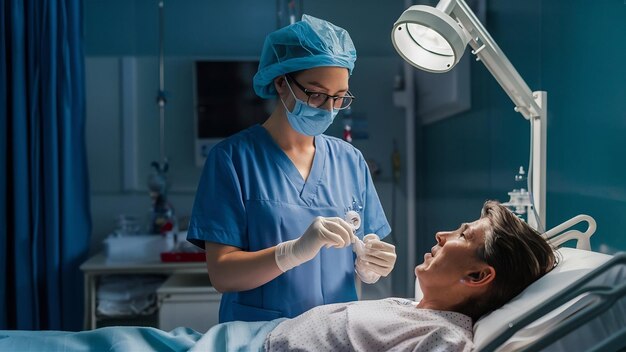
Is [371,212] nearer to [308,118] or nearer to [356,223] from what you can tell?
[356,223]

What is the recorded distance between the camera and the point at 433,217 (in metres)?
3.17

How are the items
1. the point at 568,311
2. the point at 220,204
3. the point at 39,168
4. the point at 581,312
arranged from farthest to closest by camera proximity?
the point at 39,168, the point at 220,204, the point at 568,311, the point at 581,312

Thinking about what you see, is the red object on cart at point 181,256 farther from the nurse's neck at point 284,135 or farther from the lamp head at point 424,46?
the lamp head at point 424,46

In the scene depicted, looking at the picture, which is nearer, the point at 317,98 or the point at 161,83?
the point at 317,98

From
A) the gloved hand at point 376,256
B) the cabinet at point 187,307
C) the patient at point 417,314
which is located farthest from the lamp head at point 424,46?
the cabinet at point 187,307

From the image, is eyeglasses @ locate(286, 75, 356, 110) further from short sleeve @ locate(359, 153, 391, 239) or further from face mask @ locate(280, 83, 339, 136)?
short sleeve @ locate(359, 153, 391, 239)

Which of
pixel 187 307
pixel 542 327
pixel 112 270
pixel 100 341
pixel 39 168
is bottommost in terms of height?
pixel 187 307

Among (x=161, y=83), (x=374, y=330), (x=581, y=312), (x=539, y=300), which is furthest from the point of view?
(x=161, y=83)

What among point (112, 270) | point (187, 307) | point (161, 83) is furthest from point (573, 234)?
point (161, 83)

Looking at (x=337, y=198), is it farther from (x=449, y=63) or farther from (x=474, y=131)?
(x=474, y=131)

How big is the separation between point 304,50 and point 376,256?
22.3 inches

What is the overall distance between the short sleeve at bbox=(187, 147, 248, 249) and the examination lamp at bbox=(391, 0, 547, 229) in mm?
521

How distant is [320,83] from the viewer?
1.63 m

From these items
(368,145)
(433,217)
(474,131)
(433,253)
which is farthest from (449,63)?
(368,145)
